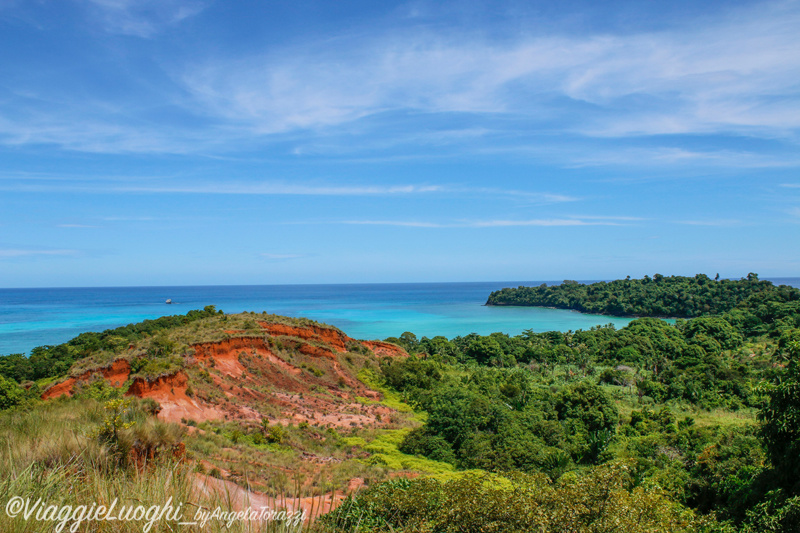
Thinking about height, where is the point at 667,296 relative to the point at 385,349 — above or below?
above

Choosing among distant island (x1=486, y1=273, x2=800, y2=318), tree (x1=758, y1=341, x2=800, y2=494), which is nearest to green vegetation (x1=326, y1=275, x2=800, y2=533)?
tree (x1=758, y1=341, x2=800, y2=494)

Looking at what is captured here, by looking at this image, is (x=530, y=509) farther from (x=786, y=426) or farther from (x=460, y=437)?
(x=460, y=437)

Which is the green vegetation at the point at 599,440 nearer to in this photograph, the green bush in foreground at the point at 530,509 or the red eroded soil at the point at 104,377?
the green bush in foreground at the point at 530,509

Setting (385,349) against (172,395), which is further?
(385,349)

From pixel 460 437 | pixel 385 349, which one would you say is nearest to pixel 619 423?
pixel 460 437

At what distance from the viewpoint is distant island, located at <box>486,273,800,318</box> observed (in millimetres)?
116850

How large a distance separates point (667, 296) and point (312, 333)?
382 feet

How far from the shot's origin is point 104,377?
24156 millimetres

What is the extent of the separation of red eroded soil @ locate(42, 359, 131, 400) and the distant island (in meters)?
120

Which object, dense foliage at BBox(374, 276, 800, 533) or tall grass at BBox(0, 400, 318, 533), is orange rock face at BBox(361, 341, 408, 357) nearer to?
dense foliage at BBox(374, 276, 800, 533)

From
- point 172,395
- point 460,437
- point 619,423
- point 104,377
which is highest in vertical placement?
point 104,377

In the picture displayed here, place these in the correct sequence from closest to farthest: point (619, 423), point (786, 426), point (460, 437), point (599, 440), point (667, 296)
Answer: point (786, 426)
point (460, 437)
point (599, 440)
point (619, 423)
point (667, 296)

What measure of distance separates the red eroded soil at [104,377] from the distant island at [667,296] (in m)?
120

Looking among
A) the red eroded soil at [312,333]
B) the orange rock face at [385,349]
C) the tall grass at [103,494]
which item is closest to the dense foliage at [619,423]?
the tall grass at [103,494]
